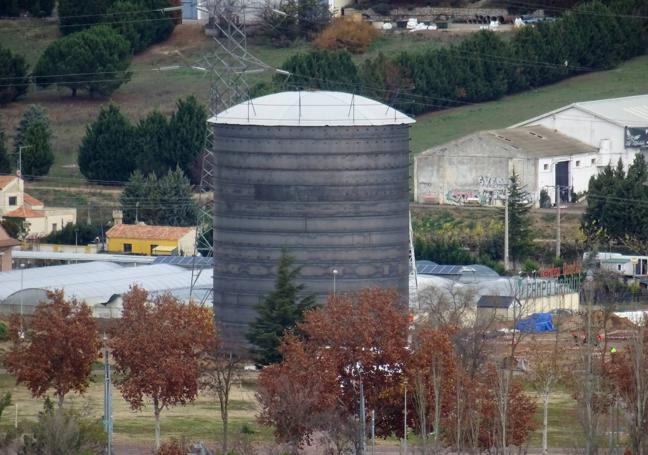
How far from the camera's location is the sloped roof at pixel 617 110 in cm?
9012

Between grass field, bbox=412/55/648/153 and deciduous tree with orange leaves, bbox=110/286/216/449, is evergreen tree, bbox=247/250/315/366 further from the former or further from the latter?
grass field, bbox=412/55/648/153

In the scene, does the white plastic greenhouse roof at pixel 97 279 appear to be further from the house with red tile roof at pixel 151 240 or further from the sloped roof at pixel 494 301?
the sloped roof at pixel 494 301

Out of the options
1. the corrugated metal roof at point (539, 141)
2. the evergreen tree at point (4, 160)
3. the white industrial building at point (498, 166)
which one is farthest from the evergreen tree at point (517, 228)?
the evergreen tree at point (4, 160)

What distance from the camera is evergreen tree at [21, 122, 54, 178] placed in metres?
93.6

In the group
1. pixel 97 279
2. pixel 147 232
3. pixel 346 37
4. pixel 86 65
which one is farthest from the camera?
→ pixel 346 37

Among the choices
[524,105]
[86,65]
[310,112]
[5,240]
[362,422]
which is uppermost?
[86,65]

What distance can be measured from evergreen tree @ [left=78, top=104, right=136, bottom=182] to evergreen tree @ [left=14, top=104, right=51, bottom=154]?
13.6 feet

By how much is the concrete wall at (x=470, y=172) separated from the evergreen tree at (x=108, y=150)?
1356cm

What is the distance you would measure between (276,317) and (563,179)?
36971 mm

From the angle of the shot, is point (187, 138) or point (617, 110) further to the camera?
point (617, 110)

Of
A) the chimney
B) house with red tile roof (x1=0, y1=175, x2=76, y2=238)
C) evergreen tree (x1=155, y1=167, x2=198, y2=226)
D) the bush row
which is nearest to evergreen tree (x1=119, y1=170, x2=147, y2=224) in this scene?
evergreen tree (x1=155, y1=167, x2=198, y2=226)

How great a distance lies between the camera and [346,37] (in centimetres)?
11412

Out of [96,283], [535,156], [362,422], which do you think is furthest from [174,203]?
[362,422]

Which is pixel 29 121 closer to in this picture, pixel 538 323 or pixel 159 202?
pixel 159 202
